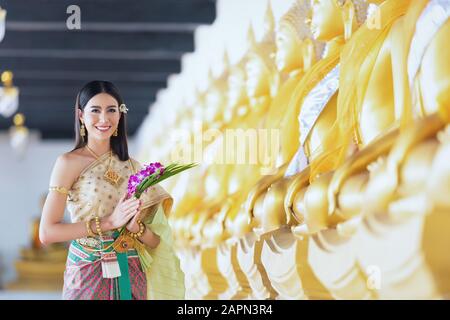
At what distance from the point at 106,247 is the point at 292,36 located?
61 cm

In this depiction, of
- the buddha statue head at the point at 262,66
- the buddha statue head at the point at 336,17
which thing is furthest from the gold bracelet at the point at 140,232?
the buddha statue head at the point at 262,66

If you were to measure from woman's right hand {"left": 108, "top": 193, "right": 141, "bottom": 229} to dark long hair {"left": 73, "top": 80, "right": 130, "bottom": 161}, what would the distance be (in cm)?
8

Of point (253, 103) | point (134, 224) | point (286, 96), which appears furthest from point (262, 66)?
point (134, 224)

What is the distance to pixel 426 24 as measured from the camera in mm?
936

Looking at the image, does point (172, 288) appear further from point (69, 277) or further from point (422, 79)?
point (422, 79)

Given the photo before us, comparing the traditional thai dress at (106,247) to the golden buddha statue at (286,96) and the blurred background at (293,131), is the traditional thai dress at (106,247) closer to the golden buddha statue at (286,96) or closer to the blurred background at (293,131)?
→ the blurred background at (293,131)

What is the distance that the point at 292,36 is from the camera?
158 centimetres

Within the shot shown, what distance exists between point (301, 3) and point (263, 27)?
23cm

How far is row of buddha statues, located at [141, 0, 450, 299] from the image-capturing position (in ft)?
2.64

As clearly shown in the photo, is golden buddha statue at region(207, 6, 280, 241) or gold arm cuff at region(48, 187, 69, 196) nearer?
gold arm cuff at region(48, 187, 69, 196)

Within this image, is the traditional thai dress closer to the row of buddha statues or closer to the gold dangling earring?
the gold dangling earring

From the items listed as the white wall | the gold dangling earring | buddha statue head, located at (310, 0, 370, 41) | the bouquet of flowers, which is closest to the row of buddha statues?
buddha statue head, located at (310, 0, 370, 41)

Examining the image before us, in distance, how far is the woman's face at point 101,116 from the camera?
116 centimetres

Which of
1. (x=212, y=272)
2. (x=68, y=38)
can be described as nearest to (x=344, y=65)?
(x=212, y=272)
